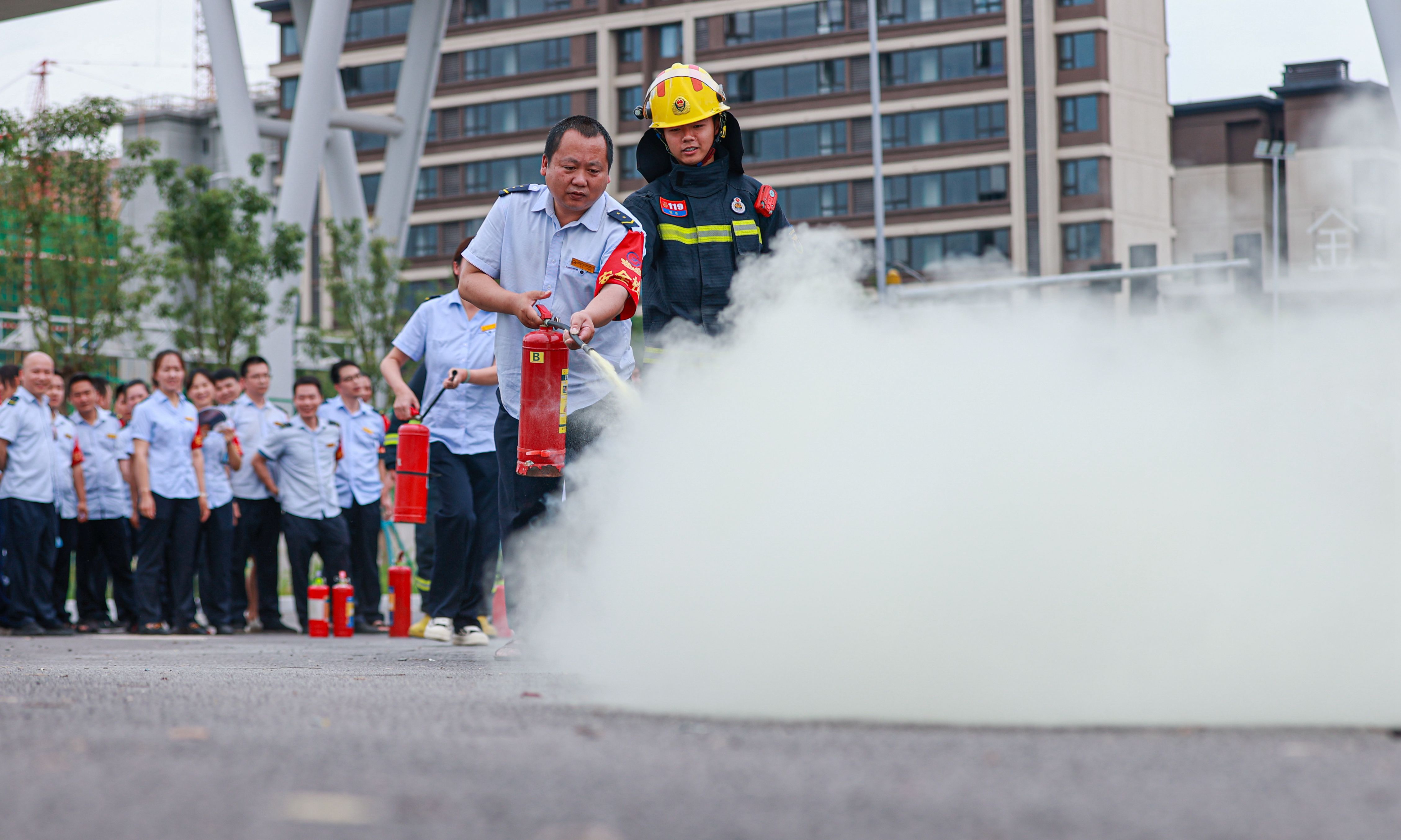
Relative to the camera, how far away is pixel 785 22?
240 feet

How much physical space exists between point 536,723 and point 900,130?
69953 millimetres

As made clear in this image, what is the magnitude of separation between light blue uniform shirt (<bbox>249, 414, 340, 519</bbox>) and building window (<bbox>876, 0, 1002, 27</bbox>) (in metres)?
60.8

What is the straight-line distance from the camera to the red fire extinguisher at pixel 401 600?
1076cm

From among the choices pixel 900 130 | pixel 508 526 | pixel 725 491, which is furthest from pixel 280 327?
pixel 900 130

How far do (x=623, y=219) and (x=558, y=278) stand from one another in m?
0.41

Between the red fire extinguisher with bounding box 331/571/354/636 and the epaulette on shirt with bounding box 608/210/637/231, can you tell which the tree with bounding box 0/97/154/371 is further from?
the epaulette on shirt with bounding box 608/210/637/231

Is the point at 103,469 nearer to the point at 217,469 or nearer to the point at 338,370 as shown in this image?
the point at 217,469

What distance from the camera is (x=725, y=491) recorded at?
424cm

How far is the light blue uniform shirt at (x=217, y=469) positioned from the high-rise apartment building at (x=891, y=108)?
185ft

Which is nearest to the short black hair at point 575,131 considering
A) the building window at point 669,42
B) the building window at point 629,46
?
Answer: the building window at point 669,42

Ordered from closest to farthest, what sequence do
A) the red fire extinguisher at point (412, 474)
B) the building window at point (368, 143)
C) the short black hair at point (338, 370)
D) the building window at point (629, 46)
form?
the red fire extinguisher at point (412, 474) < the short black hair at point (338, 370) < the building window at point (629, 46) < the building window at point (368, 143)

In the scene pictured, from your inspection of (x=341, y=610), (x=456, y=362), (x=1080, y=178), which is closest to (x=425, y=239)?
(x=1080, y=178)

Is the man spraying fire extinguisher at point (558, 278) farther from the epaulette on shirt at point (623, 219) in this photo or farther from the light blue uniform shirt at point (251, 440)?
the light blue uniform shirt at point (251, 440)

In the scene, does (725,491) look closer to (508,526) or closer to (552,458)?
(552,458)
